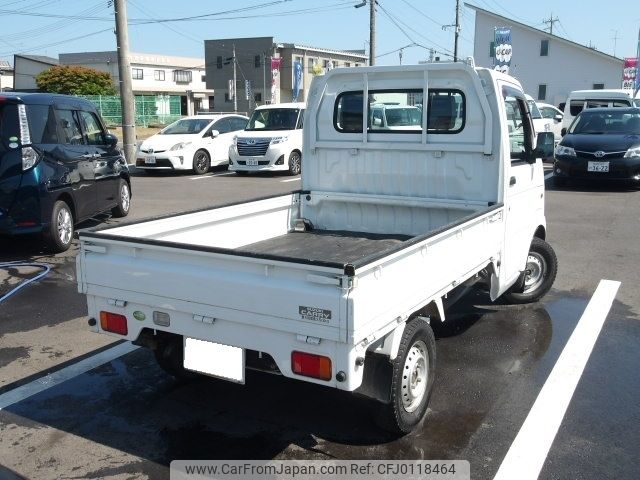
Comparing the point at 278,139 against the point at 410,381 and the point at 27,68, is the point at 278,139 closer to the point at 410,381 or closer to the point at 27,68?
the point at 410,381

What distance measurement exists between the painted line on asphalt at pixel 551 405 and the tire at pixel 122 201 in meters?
6.96

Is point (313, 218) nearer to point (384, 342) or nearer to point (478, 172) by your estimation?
point (478, 172)

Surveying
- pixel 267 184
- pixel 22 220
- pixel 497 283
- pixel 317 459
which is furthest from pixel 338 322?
pixel 267 184

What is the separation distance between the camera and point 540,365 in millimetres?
4730

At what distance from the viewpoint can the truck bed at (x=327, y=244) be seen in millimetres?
4793

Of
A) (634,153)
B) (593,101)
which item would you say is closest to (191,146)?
(634,153)

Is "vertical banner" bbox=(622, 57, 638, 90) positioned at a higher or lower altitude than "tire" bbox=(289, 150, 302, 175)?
higher

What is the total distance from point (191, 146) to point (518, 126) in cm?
1261

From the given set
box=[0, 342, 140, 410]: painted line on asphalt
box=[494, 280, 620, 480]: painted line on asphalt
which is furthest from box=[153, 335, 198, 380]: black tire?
box=[494, 280, 620, 480]: painted line on asphalt

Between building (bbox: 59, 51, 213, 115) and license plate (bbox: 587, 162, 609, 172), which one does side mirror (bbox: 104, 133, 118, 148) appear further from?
building (bbox: 59, 51, 213, 115)

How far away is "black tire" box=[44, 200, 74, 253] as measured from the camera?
7723 millimetres

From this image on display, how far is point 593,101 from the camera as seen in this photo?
67.1ft

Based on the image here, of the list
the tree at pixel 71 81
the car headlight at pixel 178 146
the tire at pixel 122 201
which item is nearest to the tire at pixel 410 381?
the tire at pixel 122 201

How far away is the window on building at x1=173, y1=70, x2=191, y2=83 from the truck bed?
75140mm
